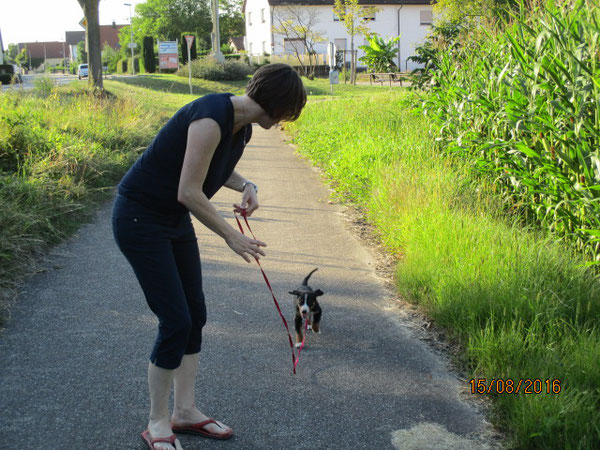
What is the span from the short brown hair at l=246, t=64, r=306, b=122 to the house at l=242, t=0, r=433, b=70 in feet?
162

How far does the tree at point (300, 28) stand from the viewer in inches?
1924

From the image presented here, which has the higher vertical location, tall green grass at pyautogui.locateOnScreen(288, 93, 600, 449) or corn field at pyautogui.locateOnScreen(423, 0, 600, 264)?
corn field at pyautogui.locateOnScreen(423, 0, 600, 264)

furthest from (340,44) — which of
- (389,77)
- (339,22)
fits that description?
(389,77)

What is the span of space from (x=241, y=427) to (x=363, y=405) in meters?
0.74

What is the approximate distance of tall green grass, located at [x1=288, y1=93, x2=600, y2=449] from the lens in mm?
3264

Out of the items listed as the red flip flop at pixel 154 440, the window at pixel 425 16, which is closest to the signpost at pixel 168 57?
the window at pixel 425 16

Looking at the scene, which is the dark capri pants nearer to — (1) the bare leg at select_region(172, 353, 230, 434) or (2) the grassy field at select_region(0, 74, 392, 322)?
(1) the bare leg at select_region(172, 353, 230, 434)

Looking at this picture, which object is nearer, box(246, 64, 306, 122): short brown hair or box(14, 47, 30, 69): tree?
box(246, 64, 306, 122): short brown hair

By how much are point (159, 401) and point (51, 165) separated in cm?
→ 657

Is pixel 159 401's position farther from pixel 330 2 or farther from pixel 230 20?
pixel 230 20

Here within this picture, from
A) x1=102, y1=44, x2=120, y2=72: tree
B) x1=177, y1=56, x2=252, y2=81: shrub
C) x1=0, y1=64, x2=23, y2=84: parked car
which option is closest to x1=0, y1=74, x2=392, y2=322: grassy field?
x1=0, y1=64, x2=23, y2=84: parked car

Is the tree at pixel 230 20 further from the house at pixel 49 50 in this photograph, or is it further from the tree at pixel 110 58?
the house at pixel 49 50

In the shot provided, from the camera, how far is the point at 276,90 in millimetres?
2900

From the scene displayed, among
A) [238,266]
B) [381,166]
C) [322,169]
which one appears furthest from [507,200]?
[322,169]
